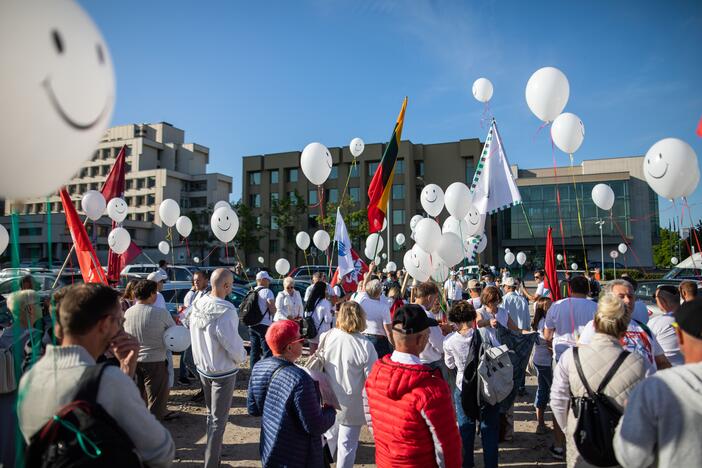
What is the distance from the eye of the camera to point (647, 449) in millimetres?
1937

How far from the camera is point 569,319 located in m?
4.84

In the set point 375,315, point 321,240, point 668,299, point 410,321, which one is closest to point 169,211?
point 321,240

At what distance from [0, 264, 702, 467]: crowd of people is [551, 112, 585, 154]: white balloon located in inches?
97.3

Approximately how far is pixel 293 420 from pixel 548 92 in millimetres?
5365

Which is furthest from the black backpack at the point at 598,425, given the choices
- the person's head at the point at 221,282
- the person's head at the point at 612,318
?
the person's head at the point at 221,282

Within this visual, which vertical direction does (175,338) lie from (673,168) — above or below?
below

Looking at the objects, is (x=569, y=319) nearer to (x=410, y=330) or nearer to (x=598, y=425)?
(x=598, y=425)

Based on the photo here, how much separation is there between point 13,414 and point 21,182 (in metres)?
2.24

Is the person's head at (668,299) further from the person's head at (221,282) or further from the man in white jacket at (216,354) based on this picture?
the person's head at (221,282)

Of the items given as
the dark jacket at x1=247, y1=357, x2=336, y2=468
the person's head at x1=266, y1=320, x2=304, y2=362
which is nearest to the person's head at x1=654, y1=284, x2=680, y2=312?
the dark jacket at x1=247, y1=357, x2=336, y2=468

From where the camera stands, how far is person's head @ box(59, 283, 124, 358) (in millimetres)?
1971

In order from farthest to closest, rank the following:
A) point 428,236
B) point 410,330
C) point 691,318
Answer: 1. point 428,236
2. point 410,330
3. point 691,318

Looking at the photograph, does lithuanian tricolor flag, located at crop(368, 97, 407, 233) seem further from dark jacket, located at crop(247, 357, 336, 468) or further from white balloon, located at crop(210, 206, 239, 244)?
dark jacket, located at crop(247, 357, 336, 468)

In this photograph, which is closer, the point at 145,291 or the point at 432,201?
the point at 145,291
